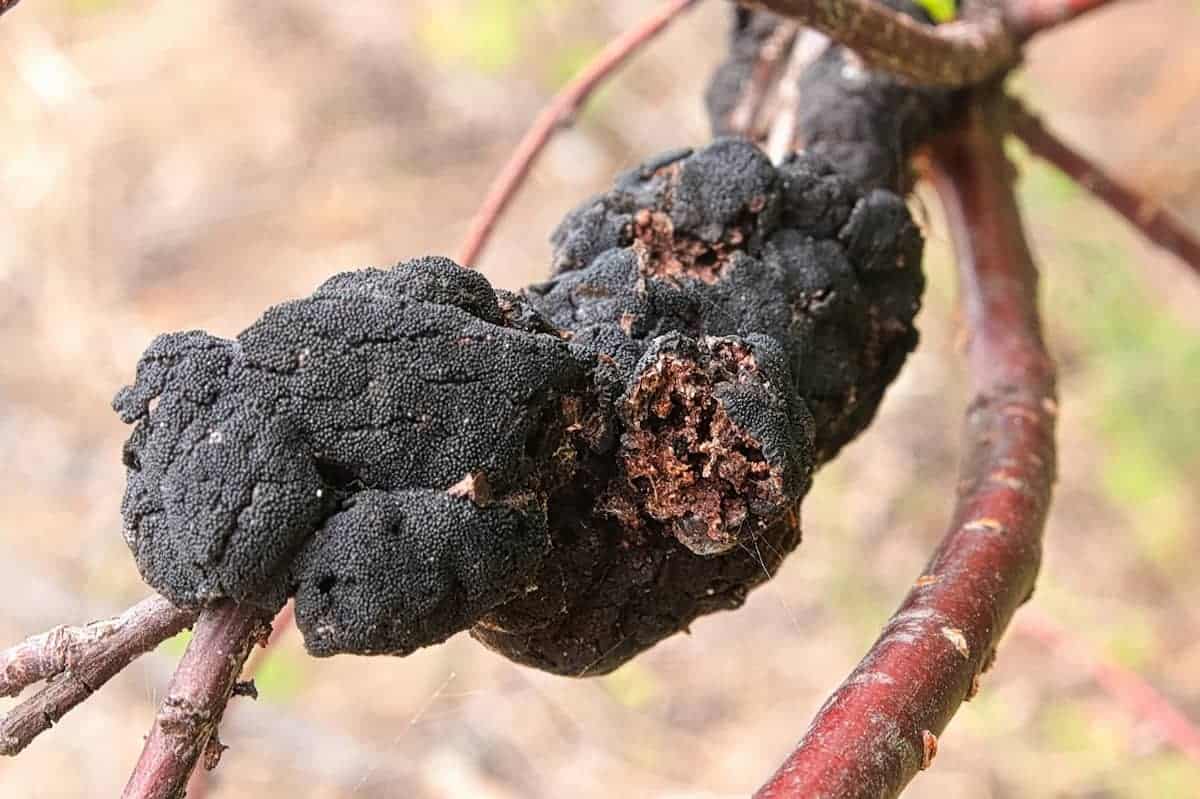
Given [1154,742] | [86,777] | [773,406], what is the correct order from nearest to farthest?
[773,406] < [1154,742] < [86,777]

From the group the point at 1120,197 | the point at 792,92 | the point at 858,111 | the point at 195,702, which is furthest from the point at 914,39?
the point at 195,702

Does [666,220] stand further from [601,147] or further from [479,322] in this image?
[601,147]

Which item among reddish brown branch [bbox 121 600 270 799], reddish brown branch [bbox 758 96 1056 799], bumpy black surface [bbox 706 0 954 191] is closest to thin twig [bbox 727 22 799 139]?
bumpy black surface [bbox 706 0 954 191]

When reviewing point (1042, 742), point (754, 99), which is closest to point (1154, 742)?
point (1042, 742)

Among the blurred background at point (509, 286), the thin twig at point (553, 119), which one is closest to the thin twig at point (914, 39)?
the thin twig at point (553, 119)

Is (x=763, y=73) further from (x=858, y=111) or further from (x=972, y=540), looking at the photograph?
(x=972, y=540)

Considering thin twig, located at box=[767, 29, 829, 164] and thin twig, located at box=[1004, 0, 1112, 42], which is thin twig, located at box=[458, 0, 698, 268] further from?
thin twig, located at box=[1004, 0, 1112, 42]

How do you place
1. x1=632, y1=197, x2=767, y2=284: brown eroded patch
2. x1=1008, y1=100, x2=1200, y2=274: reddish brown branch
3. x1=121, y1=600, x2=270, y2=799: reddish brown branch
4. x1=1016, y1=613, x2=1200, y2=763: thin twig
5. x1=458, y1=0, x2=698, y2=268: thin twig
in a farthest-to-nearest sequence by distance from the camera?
1. x1=1016, y1=613, x2=1200, y2=763: thin twig
2. x1=1008, y1=100, x2=1200, y2=274: reddish brown branch
3. x1=458, y1=0, x2=698, y2=268: thin twig
4. x1=632, y1=197, x2=767, y2=284: brown eroded patch
5. x1=121, y1=600, x2=270, y2=799: reddish brown branch

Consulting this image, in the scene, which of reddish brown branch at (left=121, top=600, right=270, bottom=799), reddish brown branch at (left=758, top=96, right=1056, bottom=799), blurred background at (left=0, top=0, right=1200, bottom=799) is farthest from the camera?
blurred background at (left=0, top=0, right=1200, bottom=799)
